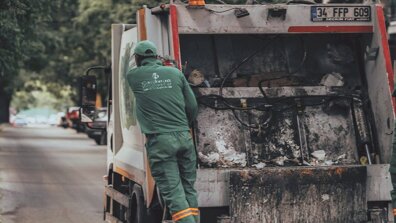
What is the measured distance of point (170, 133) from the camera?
707 centimetres

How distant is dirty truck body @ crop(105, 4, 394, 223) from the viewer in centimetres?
755

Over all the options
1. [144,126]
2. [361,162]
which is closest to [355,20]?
[361,162]

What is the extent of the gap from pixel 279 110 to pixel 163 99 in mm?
1518

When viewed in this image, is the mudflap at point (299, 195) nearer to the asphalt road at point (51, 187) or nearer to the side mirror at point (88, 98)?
the side mirror at point (88, 98)

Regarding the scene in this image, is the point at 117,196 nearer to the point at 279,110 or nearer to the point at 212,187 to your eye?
the point at 279,110

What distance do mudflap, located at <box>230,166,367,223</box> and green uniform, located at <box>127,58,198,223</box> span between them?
49 cm

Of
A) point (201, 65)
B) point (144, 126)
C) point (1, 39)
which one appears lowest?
point (144, 126)

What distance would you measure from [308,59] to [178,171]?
238 cm

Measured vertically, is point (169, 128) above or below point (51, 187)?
above

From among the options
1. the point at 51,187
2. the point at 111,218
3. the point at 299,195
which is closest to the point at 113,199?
the point at 111,218

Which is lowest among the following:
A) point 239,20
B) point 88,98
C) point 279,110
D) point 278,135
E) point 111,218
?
point 111,218

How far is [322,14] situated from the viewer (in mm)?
8289

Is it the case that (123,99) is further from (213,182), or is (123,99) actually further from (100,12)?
(100,12)

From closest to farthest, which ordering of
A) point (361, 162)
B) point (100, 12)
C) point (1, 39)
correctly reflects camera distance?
1. point (361, 162)
2. point (1, 39)
3. point (100, 12)
